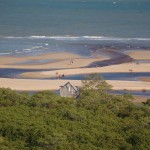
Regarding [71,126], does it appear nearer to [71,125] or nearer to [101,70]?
[71,125]

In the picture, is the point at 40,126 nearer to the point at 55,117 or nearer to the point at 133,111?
the point at 55,117

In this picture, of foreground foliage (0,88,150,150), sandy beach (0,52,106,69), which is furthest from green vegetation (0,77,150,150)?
sandy beach (0,52,106,69)

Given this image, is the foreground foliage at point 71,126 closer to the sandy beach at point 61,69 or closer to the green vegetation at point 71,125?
the green vegetation at point 71,125

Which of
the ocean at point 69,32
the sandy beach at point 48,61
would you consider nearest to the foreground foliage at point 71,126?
the sandy beach at point 48,61

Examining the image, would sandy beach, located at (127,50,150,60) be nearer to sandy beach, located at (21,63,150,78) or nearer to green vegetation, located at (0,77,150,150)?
sandy beach, located at (21,63,150,78)

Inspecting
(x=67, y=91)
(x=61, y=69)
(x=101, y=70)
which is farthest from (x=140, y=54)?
(x=67, y=91)

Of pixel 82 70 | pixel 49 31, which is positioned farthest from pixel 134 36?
pixel 82 70

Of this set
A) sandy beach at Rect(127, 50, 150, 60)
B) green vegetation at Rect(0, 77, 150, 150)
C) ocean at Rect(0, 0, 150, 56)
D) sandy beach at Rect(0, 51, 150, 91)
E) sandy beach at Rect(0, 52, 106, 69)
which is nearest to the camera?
green vegetation at Rect(0, 77, 150, 150)
